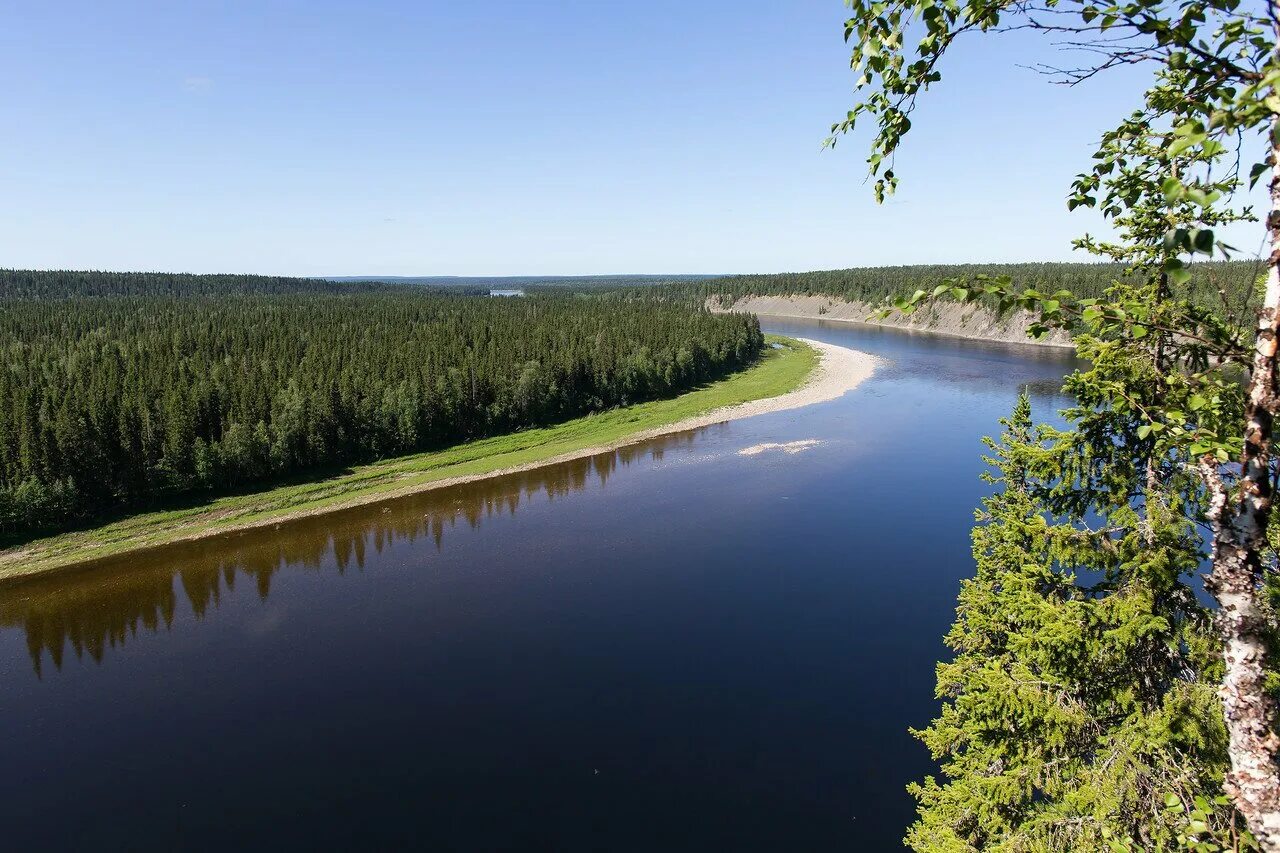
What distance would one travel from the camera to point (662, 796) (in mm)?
21422

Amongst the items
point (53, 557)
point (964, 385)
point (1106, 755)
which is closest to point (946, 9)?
point (1106, 755)

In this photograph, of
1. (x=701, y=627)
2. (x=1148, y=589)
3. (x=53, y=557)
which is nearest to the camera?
(x=1148, y=589)

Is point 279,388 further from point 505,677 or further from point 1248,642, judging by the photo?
point 1248,642

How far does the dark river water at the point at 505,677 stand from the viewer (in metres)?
21.1

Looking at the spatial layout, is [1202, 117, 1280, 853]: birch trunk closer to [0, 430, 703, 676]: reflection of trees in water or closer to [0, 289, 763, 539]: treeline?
[0, 430, 703, 676]: reflection of trees in water

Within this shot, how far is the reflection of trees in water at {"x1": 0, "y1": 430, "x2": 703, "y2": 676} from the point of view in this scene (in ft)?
110

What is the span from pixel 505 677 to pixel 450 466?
33.8 m

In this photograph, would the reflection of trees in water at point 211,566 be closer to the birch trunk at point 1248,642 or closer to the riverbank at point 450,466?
Answer: the riverbank at point 450,466

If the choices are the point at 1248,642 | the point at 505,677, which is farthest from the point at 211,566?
the point at 1248,642

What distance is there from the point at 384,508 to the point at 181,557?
12.3 metres

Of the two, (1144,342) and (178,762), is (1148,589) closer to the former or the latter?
(1144,342)

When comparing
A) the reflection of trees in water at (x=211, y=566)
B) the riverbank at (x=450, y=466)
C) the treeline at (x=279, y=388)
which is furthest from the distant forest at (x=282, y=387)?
the reflection of trees in water at (x=211, y=566)

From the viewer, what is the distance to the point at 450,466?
58688 millimetres

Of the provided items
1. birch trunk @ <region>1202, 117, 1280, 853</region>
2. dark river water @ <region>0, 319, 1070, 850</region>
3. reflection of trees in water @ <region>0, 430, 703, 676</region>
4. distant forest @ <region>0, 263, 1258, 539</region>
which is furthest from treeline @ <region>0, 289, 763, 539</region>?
birch trunk @ <region>1202, 117, 1280, 853</region>
